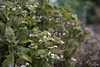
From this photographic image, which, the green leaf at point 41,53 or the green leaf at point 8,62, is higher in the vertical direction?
the green leaf at point 41,53

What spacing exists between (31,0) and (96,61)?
59.8 inches

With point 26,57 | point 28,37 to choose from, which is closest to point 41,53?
point 26,57

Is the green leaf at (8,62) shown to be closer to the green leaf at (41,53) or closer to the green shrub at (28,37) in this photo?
the green shrub at (28,37)

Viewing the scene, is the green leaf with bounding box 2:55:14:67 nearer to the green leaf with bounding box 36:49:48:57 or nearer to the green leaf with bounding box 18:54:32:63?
the green leaf with bounding box 18:54:32:63

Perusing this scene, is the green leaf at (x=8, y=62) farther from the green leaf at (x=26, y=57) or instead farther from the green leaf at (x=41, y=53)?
the green leaf at (x=41, y=53)

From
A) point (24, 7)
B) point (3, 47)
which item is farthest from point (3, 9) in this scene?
point (3, 47)

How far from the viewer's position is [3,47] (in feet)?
6.15

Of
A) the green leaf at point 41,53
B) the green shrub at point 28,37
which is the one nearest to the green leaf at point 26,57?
the green shrub at point 28,37

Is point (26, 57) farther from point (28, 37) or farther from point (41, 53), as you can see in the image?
point (28, 37)

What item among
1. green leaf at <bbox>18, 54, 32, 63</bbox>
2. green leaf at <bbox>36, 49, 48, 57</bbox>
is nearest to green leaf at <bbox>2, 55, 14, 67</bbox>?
green leaf at <bbox>18, 54, 32, 63</bbox>

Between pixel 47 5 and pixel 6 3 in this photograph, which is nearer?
pixel 6 3

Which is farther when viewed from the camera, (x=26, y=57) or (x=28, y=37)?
(x=28, y=37)

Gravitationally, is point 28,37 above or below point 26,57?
above

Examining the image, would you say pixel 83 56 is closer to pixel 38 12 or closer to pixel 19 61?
pixel 38 12
